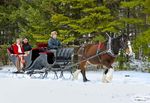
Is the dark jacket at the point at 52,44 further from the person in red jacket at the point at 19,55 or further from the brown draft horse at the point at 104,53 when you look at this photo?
the person in red jacket at the point at 19,55

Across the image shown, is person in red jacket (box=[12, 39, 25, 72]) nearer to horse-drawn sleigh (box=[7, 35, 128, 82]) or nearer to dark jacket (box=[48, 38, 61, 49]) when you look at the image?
horse-drawn sleigh (box=[7, 35, 128, 82])

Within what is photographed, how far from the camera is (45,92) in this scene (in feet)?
44.7

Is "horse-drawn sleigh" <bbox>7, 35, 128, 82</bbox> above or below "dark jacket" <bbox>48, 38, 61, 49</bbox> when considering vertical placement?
below

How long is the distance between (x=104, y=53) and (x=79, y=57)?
1.52 metres

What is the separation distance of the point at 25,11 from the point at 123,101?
774 inches

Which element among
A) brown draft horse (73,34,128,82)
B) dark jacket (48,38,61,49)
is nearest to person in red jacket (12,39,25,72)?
dark jacket (48,38,61,49)

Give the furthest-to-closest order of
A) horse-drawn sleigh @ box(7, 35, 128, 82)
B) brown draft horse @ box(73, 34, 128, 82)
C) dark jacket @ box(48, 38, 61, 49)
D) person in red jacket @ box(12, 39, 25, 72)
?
person in red jacket @ box(12, 39, 25, 72) → dark jacket @ box(48, 38, 61, 49) → horse-drawn sleigh @ box(7, 35, 128, 82) → brown draft horse @ box(73, 34, 128, 82)

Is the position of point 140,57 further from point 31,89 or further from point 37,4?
A: point 31,89

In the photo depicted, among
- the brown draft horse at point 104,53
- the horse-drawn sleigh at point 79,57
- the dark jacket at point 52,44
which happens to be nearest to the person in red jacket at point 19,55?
the horse-drawn sleigh at point 79,57

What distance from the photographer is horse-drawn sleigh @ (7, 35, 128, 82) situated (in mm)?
18703

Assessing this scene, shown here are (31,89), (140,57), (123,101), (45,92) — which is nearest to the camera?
(123,101)

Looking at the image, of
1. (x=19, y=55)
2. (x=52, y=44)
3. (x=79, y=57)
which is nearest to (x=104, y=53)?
(x=79, y=57)

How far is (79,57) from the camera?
20109mm

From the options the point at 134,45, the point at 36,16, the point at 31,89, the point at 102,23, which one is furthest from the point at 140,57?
the point at 31,89
